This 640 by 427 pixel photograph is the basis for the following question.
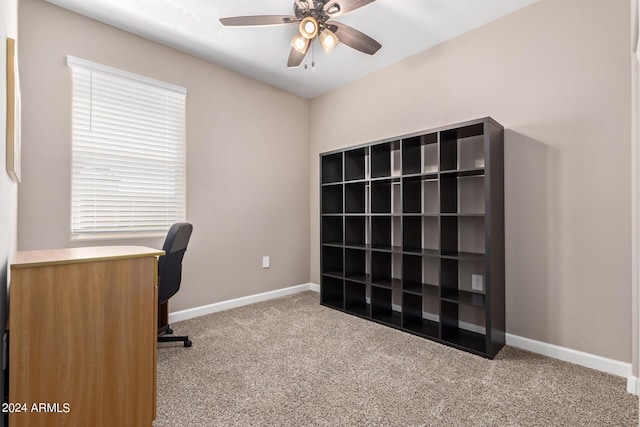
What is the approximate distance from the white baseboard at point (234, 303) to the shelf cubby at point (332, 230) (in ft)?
2.63

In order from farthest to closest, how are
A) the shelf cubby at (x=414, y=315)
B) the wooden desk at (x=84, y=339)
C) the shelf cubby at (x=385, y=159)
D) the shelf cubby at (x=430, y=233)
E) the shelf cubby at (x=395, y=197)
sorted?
the shelf cubby at (x=395, y=197)
the shelf cubby at (x=385, y=159)
the shelf cubby at (x=430, y=233)
the shelf cubby at (x=414, y=315)
the wooden desk at (x=84, y=339)

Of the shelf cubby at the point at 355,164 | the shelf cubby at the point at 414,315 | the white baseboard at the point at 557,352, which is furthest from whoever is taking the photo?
the shelf cubby at the point at 355,164

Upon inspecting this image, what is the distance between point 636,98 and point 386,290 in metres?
2.23

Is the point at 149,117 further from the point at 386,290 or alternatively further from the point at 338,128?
the point at 386,290

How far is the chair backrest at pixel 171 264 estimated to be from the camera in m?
2.19

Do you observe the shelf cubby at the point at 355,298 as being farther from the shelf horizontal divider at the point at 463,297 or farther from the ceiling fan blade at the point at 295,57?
the ceiling fan blade at the point at 295,57

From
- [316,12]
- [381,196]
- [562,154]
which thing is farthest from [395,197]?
[316,12]

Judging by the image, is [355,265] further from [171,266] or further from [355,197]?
[171,266]

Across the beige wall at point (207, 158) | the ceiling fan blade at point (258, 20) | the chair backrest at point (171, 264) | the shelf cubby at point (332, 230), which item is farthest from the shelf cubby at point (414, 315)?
the ceiling fan blade at point (258, 20)

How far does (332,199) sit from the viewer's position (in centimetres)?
350

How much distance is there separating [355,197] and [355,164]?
0.35 metres

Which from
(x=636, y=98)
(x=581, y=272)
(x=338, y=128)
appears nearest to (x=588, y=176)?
(x=636, y=98)

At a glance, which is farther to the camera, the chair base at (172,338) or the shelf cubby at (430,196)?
the shelf cubby at (430,196)

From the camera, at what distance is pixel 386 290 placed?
303cm
